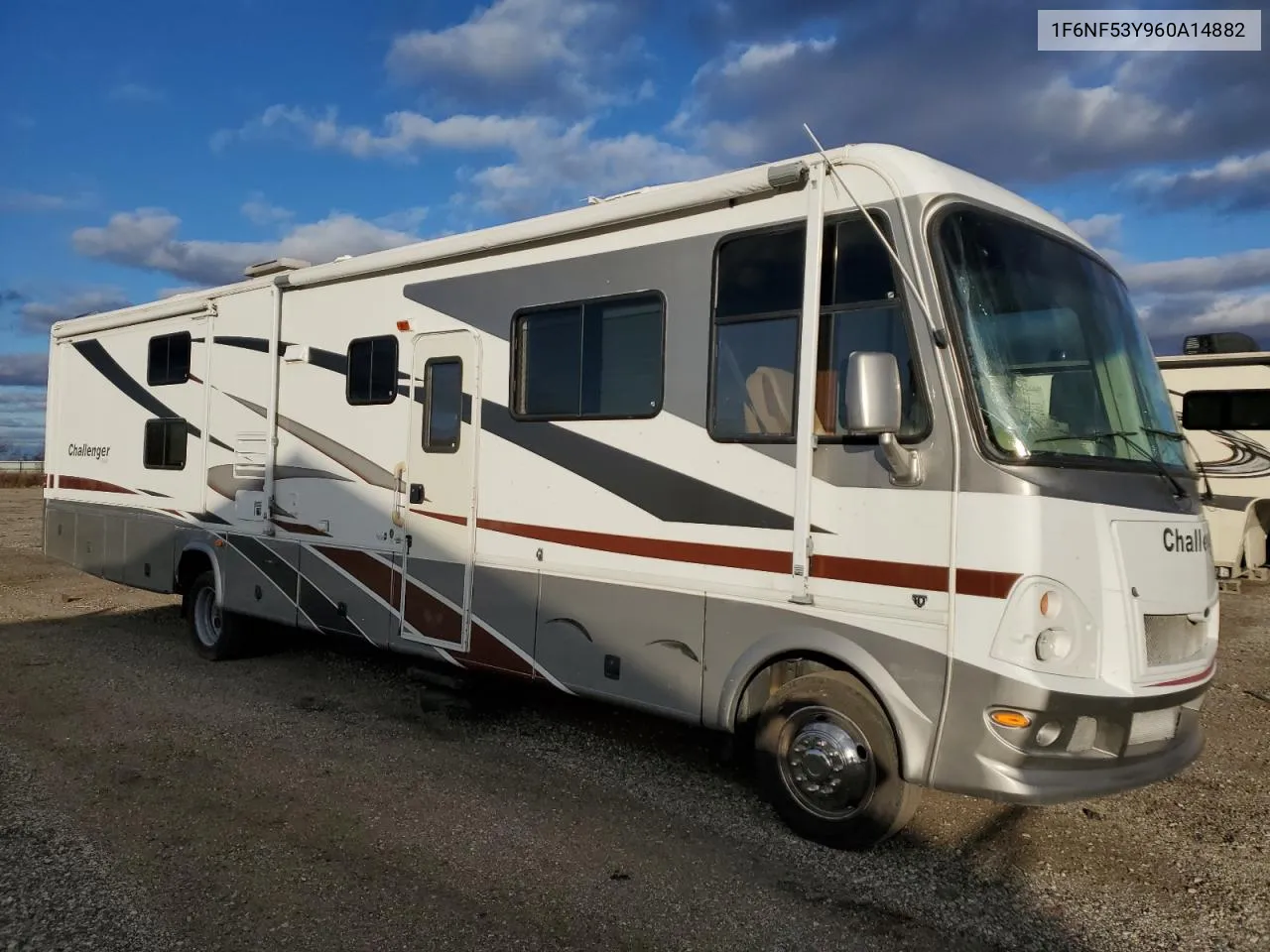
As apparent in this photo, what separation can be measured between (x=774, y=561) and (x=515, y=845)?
5.74 ft

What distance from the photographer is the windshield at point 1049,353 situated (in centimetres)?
408

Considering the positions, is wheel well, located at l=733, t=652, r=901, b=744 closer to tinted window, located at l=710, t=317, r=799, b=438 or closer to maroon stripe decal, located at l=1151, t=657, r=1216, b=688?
tinted window, located at l=710, t=317, r=799, b=438

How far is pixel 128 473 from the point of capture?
905 centimetres

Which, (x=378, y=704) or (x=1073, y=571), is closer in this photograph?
(x=1073, y=571)

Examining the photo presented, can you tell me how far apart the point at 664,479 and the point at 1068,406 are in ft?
6.22

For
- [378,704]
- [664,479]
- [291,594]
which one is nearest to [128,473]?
[291,594]

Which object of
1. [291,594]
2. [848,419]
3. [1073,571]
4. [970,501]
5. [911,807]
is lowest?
[911,807]

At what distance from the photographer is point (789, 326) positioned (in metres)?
4.57

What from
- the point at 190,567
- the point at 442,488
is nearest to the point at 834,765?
the point at 442,488

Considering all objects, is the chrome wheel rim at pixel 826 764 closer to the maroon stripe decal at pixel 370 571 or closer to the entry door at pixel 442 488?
the entry door at pixel 442 488

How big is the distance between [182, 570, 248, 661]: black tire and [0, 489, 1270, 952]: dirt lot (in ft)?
3.74

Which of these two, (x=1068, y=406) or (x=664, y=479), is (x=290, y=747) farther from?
(x=1068, y=406)

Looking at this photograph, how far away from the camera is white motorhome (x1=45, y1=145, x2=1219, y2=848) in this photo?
3.95 meters

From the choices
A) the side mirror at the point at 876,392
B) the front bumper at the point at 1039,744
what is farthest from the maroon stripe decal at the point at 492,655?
the side mirror at the point at 876,392
